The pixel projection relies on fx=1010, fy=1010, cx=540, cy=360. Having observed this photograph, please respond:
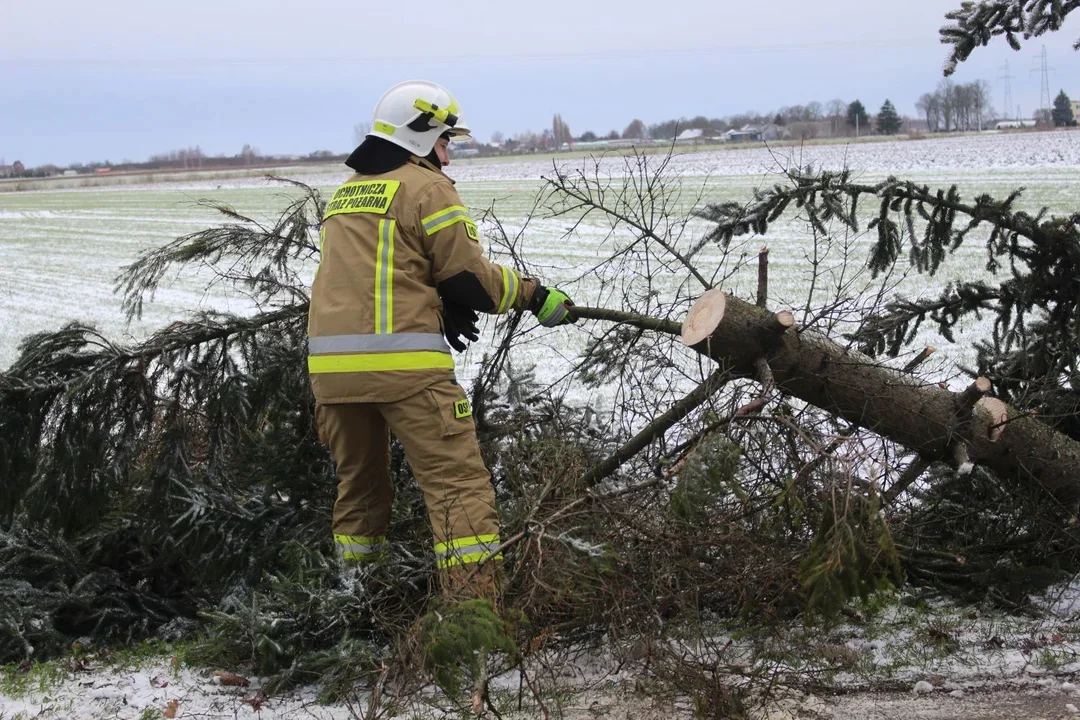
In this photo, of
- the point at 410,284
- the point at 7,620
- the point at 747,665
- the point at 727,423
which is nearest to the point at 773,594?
Answer: the point at 747,665

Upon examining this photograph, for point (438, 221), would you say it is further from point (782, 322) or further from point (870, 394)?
point (870, 394)

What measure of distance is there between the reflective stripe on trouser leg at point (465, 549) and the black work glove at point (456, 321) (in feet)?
2.35

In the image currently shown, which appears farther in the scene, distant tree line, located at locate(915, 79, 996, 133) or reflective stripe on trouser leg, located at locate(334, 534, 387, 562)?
distant tree line, located at locate(915, 79, 996, 133)

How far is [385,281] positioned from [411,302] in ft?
0.36

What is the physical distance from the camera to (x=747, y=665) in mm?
3170

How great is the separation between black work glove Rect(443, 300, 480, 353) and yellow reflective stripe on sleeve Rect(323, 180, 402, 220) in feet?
1.43

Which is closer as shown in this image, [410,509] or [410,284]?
[410,284]

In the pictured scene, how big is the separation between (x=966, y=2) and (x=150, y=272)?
3.96 meters

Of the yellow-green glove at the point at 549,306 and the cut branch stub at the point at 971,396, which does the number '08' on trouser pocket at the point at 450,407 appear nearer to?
the yellow-green glove at the point at 549,306


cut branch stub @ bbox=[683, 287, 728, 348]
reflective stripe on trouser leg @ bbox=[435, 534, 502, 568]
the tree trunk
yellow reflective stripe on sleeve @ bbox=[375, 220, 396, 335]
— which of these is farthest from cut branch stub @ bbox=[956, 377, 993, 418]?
yellow reflective stripe on sleeve @ bbox=[375, 220, 396, 335]

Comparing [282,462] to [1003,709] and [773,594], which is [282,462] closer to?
[773,594]

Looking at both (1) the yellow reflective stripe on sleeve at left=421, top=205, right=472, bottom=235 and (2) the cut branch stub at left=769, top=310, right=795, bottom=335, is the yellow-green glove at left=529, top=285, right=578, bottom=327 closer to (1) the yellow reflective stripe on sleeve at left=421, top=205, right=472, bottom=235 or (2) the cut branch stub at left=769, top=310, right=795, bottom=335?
(1) the yellow reflective stripe on sleeve at left=421, top=205, right=472, bottom=235

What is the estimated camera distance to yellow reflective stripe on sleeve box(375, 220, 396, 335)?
10.8 feet

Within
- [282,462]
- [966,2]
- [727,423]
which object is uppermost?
[966,2]
